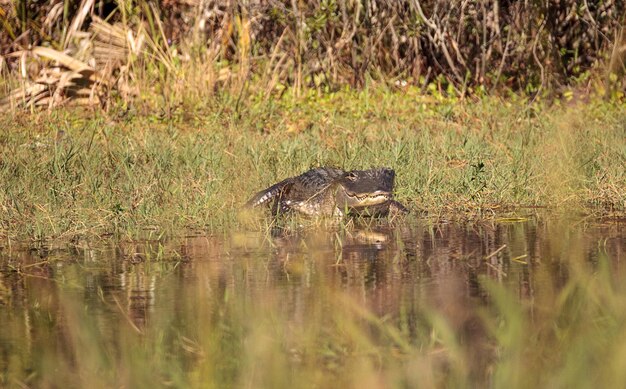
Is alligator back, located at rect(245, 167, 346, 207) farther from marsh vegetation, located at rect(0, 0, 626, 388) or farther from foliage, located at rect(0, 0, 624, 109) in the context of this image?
foliage, located at rect(0, 0, 624, 109)

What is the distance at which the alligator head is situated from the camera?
6.68 meters

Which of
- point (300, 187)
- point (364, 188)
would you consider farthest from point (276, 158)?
point (364, 188)

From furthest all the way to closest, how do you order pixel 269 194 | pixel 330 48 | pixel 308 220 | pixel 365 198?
pixel 330 48 → pixel 269 194 → pixel 308 220 → pixel 365 198

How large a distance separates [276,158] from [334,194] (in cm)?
136

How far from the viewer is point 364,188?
673 centimetres

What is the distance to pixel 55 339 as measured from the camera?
3965 millimetres

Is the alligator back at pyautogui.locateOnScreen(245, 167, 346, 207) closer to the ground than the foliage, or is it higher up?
closer to the ground

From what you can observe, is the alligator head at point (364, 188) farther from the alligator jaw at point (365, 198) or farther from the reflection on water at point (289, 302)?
the reflection on water at point (289, 302)

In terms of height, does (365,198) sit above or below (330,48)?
below

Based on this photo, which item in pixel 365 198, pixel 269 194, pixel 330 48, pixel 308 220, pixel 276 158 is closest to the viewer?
pixel 365 198

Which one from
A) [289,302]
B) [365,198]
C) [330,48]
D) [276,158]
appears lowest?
[289,302]

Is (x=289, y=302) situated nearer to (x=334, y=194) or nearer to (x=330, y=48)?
(x=334, y=194)

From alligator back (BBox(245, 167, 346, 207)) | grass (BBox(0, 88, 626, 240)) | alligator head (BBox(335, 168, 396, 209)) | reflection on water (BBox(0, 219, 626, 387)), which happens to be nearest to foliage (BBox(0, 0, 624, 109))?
grass (BBox(0, 88, 626, 240))

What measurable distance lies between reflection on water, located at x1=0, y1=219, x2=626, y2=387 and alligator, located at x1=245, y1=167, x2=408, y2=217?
0.32 meters
